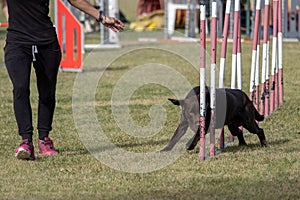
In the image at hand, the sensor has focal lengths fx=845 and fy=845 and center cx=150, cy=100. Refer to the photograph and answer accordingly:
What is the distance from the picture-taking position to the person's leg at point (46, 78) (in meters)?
7.51

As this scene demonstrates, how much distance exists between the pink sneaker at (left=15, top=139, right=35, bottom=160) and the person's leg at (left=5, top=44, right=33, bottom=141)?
0.07 m

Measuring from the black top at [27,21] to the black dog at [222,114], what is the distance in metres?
1.34

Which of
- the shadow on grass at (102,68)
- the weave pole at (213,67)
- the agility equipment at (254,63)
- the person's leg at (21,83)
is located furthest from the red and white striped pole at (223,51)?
the shadow on grass at (102,68)

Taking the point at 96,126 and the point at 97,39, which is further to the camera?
the point at 97,39

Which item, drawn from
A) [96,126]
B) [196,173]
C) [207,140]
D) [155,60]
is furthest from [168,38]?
[196,173]

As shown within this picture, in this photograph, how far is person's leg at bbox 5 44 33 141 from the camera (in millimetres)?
7340

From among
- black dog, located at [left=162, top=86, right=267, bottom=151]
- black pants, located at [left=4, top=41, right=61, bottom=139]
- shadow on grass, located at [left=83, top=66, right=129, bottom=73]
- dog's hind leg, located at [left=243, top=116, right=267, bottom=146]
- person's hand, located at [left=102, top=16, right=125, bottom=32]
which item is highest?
person's hand, located at [left=102, top=16, right=125, bottom=32]

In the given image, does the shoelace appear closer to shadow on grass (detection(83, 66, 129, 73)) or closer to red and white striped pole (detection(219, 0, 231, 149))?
red and white striped pole (detection(219, 0, 231, 149))

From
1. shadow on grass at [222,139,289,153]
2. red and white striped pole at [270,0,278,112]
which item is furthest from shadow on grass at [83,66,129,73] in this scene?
shadow on grass at [222,139,289,153]

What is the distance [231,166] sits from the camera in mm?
7020

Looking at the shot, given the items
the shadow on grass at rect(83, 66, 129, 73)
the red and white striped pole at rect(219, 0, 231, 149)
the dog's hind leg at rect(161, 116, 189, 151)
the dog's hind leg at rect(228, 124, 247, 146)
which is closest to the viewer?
the dog's hind leg at rect(161, 116, 189, 151)

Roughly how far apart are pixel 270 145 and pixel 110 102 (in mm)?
4222

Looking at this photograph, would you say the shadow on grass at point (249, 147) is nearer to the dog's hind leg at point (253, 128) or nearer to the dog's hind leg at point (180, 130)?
the dog's hind leg at point (253, 128)

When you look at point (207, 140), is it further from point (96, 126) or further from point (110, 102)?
point (110, 102)
